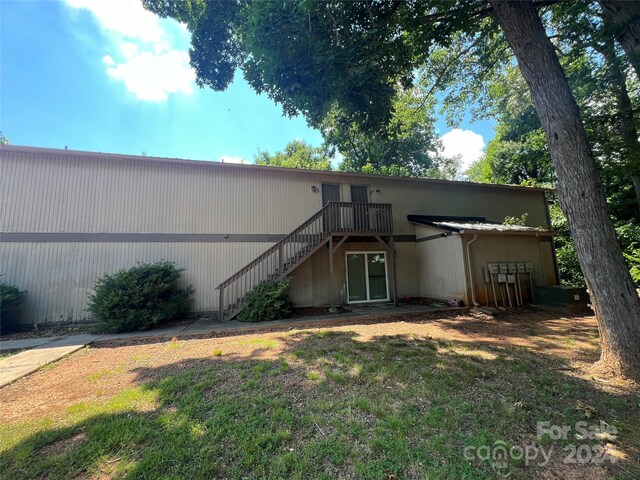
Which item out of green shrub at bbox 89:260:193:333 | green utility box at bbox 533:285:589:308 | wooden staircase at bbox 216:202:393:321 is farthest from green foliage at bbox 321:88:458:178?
green shrub at bbox 89:260:193:333

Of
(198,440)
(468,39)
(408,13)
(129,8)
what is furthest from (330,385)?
(468,39)

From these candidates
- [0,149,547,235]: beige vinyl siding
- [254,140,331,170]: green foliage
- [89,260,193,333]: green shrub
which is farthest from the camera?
[254,140,331,170]: green foliage

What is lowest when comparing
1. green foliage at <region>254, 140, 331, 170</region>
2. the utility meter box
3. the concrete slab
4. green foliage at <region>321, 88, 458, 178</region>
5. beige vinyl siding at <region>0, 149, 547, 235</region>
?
the concrete slab

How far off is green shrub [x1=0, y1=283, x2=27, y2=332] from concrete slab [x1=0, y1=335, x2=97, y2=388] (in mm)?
2360

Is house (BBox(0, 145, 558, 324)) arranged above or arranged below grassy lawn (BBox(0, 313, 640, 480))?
above

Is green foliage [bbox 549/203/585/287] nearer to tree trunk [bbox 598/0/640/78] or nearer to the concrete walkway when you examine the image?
tree trunk [bbox 598/0/640/78]

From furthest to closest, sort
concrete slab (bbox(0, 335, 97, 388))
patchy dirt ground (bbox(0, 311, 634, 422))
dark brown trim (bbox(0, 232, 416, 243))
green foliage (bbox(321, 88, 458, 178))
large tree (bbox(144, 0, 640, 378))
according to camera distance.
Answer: green foliage (bbox(321, 88, 458, 178))
dark brown trim (bbox(0, 232, 416, 243))
concrete slab (bbox(0, 335, 97, 388))
large tree (bbox(144, 0, 640, 378))
patchy dirt ground (bbox(0, 311, 634, 422))

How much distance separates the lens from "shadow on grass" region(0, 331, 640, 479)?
2.09 m

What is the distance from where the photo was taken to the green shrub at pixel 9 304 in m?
7.28

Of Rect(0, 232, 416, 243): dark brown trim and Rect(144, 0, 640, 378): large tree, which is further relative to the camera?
Rect(0, 232, 416, 243): dark brown trim

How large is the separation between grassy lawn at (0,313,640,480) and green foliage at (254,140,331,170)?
73.6 ft

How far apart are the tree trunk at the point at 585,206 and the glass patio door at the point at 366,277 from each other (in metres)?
7.11

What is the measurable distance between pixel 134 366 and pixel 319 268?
6.78 m

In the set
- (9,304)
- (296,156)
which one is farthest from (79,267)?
(296,156)
